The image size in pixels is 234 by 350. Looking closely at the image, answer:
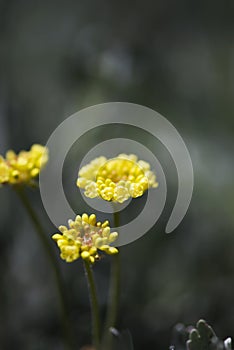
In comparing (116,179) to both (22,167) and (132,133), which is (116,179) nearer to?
(22,167)

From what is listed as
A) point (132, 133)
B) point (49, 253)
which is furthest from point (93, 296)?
point (132, 133)

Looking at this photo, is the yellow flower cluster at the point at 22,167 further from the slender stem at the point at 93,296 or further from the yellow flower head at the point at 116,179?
the slender stem at the point at 93,296

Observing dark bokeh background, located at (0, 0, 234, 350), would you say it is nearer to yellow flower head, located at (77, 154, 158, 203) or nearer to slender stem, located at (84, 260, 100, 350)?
slender stem, located at (84, 260, 100, 350)

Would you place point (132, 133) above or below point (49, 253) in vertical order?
above

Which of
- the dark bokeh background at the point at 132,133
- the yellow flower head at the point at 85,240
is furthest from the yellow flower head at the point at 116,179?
the dark bokeh background at the point at 132,133

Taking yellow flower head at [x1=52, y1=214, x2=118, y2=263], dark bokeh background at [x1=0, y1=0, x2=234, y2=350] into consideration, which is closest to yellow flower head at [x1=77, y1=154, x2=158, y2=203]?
yellow flower head at [x1=52, y1=214, x2=118, y2=263]

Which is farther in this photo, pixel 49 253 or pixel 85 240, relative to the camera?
pixel 49 253
